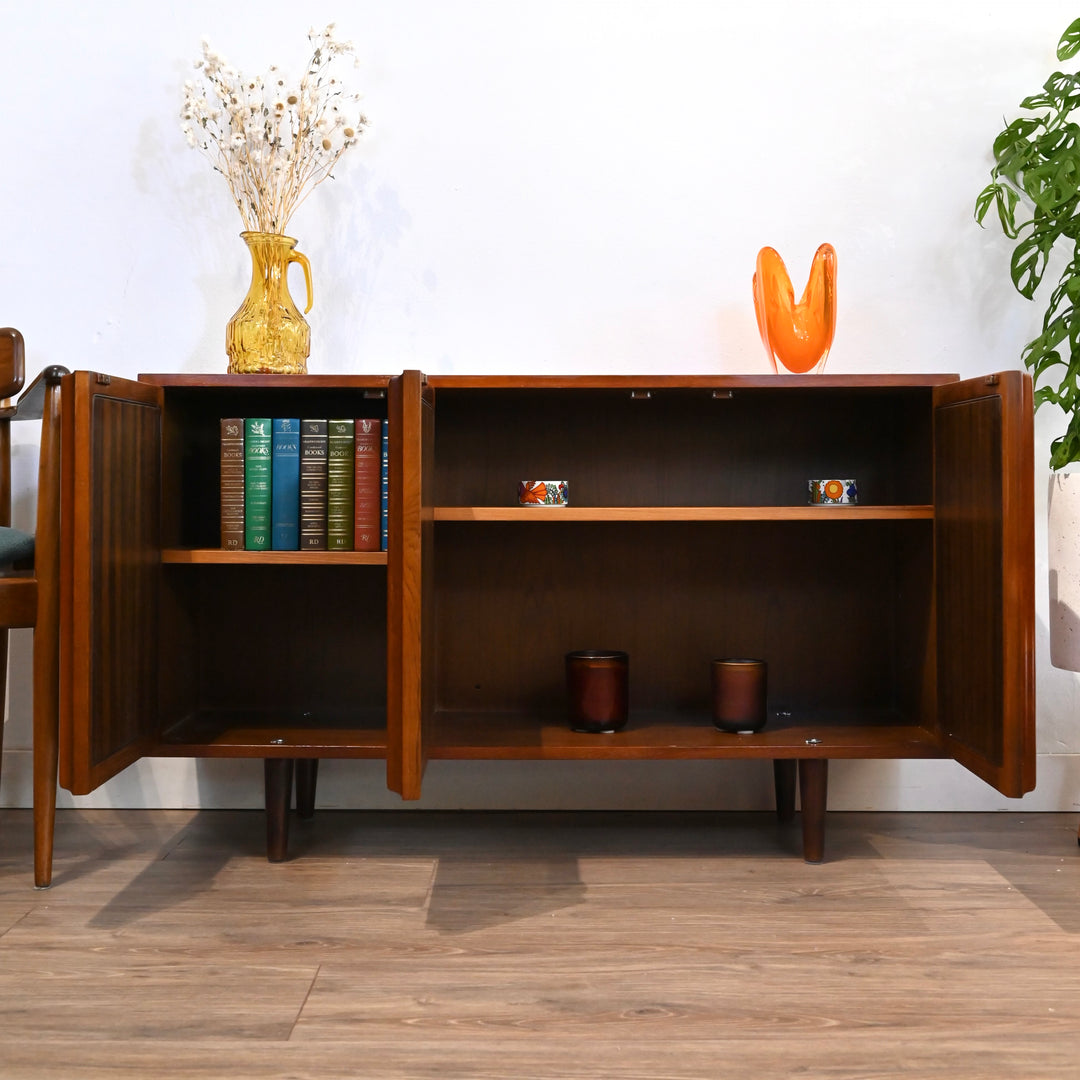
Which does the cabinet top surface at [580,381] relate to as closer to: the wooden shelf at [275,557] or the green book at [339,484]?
the green book at [339,484]

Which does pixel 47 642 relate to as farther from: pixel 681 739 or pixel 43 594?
pixel 681 739

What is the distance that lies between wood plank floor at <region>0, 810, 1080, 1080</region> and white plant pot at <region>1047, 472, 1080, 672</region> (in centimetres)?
34

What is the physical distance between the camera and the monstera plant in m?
1.60

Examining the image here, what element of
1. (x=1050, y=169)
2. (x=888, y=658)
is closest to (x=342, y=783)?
(x=888, y=658)

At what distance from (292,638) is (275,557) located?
1.06 feet

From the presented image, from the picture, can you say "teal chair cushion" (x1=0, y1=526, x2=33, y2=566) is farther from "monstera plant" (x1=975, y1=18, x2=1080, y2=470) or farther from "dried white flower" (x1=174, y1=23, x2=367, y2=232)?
"monstera plant" (x1=975, y1=18, x2=1080, y2=470)

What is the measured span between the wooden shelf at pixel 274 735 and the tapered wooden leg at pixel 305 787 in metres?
0.10

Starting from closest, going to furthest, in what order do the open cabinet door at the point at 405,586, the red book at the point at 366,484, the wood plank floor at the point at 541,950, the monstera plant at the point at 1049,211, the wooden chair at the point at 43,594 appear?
the wood plank floor at the point at 541,950, the open cabinet door at the point at 405,586, the wooden chair at the point at 43,594, the red book at the point at 366,484, the monstera plant at the point at 1049,211

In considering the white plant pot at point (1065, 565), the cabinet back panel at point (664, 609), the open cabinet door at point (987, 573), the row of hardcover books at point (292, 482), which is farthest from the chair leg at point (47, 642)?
the white plant pot at point (1065, 565)

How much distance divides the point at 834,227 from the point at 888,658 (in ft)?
2.58

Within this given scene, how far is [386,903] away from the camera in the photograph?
1.36 m

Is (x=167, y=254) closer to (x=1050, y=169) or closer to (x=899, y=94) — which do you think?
(x=899, y=94)

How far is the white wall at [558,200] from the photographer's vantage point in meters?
1.78

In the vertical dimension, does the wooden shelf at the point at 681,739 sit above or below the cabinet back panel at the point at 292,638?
below
